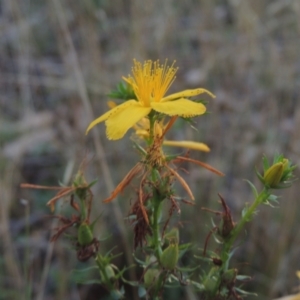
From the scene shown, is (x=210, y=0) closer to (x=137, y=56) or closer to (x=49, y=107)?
(x=137, y=56)

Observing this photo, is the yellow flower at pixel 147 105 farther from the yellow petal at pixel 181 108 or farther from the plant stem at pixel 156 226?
the plant stem at pixel 156 226

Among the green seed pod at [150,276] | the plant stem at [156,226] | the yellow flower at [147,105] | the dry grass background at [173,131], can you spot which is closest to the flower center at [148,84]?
the yellow flower at [147,105]

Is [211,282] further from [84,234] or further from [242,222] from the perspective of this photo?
[84,234]

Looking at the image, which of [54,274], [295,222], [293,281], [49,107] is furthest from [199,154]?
[49,107]

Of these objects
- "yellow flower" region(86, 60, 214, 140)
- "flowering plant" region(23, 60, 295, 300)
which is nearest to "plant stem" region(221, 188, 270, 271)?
"flowering plant" region(23, 60, 295, 300)

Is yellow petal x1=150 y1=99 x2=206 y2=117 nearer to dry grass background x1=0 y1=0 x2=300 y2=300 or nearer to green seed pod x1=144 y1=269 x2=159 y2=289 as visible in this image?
green seed pod x1=144 y1=269 x2=159 y2=289
